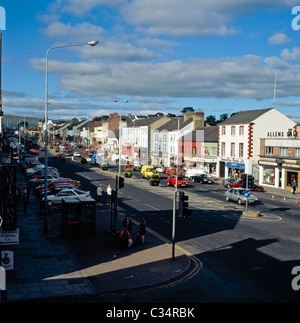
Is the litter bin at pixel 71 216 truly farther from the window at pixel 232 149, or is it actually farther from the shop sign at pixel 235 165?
the window at pixel 232 149

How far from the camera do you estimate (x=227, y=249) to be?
64.1 ft

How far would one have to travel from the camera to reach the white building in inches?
2203

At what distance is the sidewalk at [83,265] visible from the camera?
13761 millimetres

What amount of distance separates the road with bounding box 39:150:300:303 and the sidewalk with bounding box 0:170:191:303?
2.83 ft

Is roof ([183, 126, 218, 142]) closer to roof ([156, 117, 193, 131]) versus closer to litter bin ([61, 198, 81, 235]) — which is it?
roof ([156, 117, 193, 131])

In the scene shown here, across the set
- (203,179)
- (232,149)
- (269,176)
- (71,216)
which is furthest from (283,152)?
(71,216)

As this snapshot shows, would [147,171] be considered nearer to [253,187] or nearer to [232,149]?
[232,149]

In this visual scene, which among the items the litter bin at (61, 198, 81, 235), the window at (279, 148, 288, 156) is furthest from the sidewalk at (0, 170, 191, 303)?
the window at (279, 148, 288, 156)

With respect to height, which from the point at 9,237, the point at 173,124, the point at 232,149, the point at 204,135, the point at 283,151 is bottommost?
the point at 9,237

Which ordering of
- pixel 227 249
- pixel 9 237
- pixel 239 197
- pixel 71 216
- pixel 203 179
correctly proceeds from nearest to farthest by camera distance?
pixel 9 237
pixel 227 249
pixel 71 216
pixel 239 197
pixel 203 179

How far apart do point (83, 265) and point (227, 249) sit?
7415 mm
